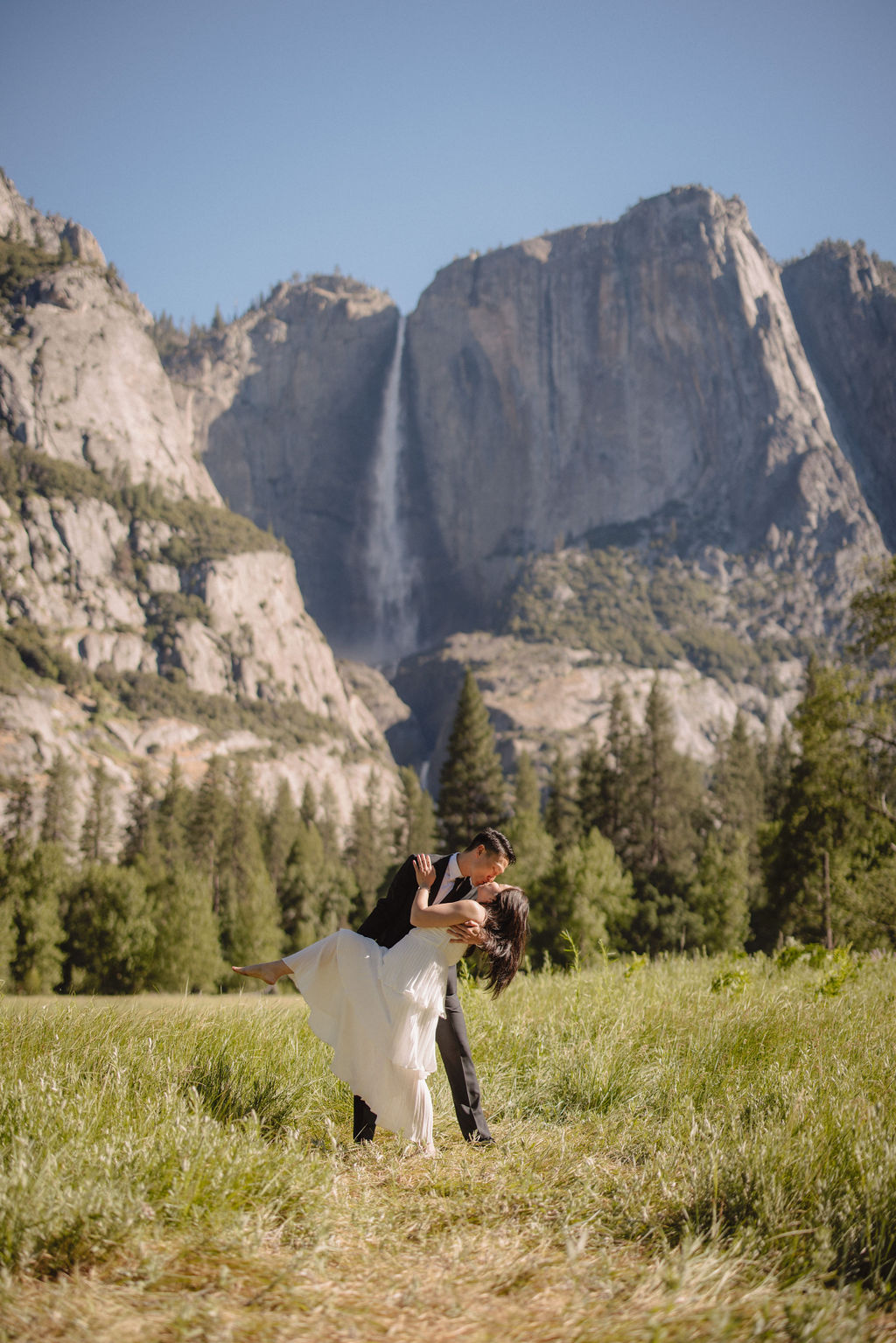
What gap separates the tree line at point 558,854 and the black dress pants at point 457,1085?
1546 centimetres

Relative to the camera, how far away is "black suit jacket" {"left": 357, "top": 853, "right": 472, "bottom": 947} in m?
5.92

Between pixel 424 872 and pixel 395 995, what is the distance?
28.2 inches

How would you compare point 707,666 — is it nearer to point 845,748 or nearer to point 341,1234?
point 845,748

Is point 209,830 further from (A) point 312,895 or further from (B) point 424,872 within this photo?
(B) point 424,872

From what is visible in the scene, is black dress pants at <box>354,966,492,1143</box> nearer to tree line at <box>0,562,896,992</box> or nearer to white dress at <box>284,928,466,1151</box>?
white dress at <box>284,928,466,1151</box>

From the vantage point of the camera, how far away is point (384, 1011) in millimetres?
5449

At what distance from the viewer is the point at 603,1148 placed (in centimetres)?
537

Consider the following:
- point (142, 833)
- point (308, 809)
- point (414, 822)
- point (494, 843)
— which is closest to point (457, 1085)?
point (494, 843)

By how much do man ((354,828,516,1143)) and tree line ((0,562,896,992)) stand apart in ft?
50.8

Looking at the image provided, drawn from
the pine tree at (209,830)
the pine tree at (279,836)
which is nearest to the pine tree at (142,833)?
the pine tree at (209,830)

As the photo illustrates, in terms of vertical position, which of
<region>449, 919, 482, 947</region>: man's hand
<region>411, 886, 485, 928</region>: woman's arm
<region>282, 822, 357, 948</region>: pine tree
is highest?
<region>411, 886, 485, 928</region>: woman's arm

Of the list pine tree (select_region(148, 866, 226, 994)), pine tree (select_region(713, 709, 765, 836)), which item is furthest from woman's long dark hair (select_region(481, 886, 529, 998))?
pine tree (select_region(713, 709, 765, 836))

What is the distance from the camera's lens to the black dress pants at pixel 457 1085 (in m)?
5.67

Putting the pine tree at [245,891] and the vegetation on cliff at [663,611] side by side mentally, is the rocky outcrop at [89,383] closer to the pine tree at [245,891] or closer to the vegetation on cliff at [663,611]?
the vegetation on cliff at [663,611]
